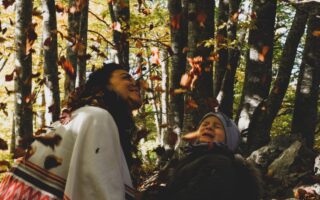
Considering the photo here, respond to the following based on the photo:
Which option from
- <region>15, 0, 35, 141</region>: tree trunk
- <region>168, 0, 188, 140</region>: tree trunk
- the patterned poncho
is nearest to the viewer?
the patterned poncho

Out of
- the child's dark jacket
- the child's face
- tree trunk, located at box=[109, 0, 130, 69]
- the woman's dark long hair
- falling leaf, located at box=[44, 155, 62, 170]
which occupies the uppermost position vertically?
tree trunk, located at box=[109, 0, 130, 69]

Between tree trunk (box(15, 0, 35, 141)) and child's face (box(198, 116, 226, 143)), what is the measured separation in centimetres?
234

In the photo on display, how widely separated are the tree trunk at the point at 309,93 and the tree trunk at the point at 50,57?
5.45 meters

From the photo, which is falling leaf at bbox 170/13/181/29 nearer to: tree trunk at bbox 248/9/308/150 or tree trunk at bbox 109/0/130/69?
tree trunk at bbox 109/0/130/69

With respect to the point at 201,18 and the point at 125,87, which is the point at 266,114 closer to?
the point at 201,18

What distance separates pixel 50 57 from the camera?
4676mm

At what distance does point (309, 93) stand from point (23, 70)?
6.05m

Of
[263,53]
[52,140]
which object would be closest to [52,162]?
[52,140]

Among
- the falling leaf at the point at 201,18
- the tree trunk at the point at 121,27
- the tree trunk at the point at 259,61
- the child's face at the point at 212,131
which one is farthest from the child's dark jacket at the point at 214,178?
the tree trunk at the point at 259,61

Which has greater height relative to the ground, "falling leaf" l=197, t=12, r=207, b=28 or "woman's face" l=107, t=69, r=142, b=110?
"falling leaf" l=197, t=12, r=207, b=28

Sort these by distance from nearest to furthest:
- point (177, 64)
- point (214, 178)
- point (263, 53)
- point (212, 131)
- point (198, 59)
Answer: point (214, 178) → point (212, 131) → point (198, 59) → point (263, 53) → point (177, 64)

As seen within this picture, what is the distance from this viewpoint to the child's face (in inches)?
106

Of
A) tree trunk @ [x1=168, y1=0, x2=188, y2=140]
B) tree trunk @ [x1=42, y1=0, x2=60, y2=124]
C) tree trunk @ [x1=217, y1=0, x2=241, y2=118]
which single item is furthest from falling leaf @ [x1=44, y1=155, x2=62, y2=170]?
tree trunk @ [x1=168, y1=0, x2=188, y2=140]

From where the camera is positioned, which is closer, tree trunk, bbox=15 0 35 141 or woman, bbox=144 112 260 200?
woman, bbox=144 112 260 200
